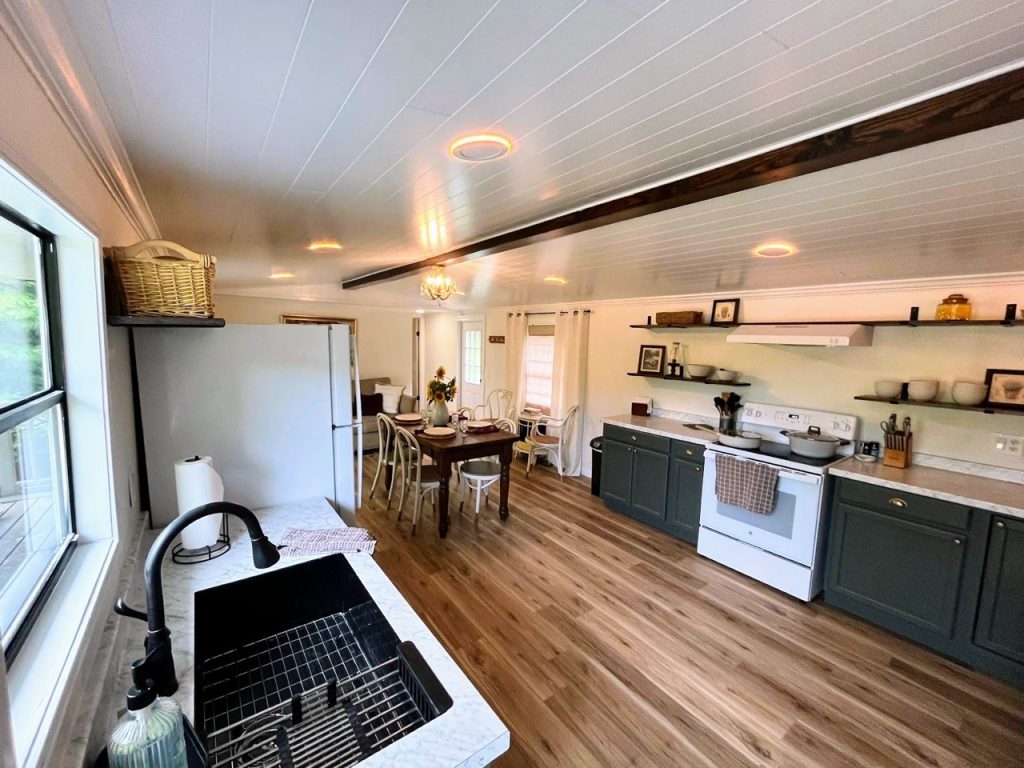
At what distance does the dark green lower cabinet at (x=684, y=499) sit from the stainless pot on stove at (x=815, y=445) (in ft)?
2.21

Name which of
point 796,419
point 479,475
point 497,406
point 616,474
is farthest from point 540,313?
point 796,419

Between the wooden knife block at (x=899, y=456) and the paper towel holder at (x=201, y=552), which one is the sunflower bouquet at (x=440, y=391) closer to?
the paper towel holder at (x=201, y=552)

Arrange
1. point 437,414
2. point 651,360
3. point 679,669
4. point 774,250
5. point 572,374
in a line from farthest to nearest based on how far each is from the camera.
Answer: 1. point 572,374
2. point 651,360
3. point 437,414
4. point 774,250
5. point 679,669

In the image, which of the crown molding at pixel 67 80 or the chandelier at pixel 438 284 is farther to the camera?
the chandelier at pixel 438 284

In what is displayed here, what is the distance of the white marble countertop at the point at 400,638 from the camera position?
869 mm

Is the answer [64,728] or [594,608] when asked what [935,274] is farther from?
[64,728]

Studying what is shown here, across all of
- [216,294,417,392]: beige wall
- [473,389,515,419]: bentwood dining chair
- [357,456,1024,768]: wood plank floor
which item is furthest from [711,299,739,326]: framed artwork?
[216,294,417,392]: beige wall

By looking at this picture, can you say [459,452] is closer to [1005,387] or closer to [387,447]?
[387,447]

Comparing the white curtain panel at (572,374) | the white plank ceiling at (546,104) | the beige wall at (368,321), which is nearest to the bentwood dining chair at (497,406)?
the white curtain panel at (572,374)

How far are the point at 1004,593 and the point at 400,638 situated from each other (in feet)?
9.53

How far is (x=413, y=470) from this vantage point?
4.10m

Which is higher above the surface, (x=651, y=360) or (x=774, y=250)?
(x=774, y=250)

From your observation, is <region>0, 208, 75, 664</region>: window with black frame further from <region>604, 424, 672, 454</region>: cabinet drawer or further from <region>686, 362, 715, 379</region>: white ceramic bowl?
<region>686, 362, 715, 379</region>: white ceramic bowl

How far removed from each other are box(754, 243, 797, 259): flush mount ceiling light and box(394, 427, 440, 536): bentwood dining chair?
2776mm
